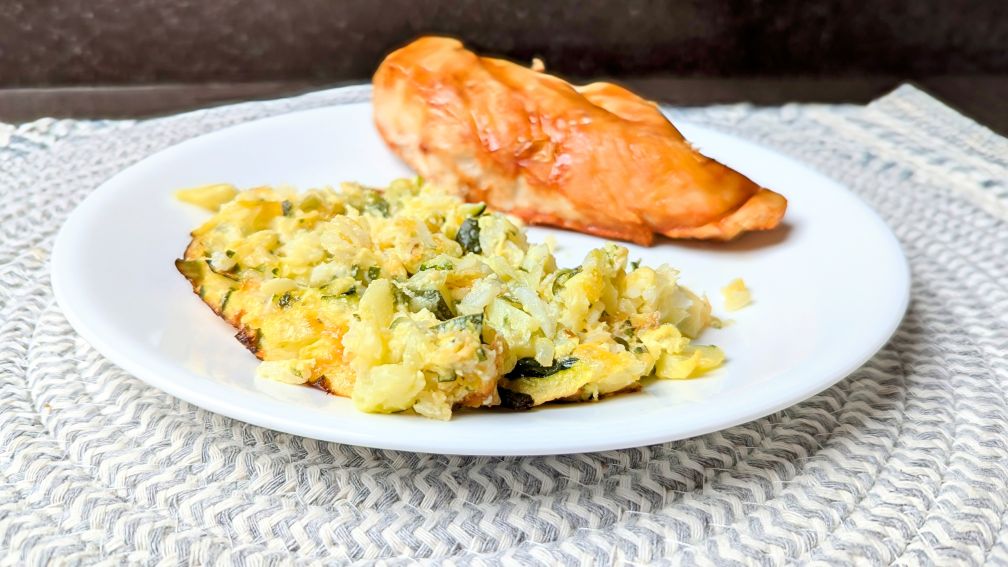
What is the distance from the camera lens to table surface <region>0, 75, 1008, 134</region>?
3012 millimetres

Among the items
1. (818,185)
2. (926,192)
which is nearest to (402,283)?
(818,185)

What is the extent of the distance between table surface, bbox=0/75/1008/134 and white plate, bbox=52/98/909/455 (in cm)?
100

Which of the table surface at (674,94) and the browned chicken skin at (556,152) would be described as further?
the table surface at (674,94)

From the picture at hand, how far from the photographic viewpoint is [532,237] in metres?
1.92

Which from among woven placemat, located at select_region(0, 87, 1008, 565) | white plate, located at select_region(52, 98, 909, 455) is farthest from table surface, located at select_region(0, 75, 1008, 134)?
woven placemat, located at select_region(0, 87, 1008, 565)

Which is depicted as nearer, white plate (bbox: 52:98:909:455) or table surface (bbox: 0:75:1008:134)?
white plate (bbox: 52:98:909:455)

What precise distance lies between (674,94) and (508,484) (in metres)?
2.17

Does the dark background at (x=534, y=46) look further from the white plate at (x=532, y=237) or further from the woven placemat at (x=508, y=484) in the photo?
the woven placemat at (x=508, y=484)

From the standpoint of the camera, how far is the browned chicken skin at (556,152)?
72.4 inches

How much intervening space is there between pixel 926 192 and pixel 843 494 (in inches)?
48.0

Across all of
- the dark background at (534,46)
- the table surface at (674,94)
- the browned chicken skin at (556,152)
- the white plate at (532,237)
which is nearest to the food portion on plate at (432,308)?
the white plate at (532,237)

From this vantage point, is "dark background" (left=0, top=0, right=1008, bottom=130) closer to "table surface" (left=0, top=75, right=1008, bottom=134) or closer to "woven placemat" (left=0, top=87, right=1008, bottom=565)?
"table surface" (left=0, top=75, right=1008, bottom=134)

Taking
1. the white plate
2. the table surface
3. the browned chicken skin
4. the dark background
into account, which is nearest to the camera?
the white plate

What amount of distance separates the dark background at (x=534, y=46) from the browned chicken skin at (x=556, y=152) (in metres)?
1.15
